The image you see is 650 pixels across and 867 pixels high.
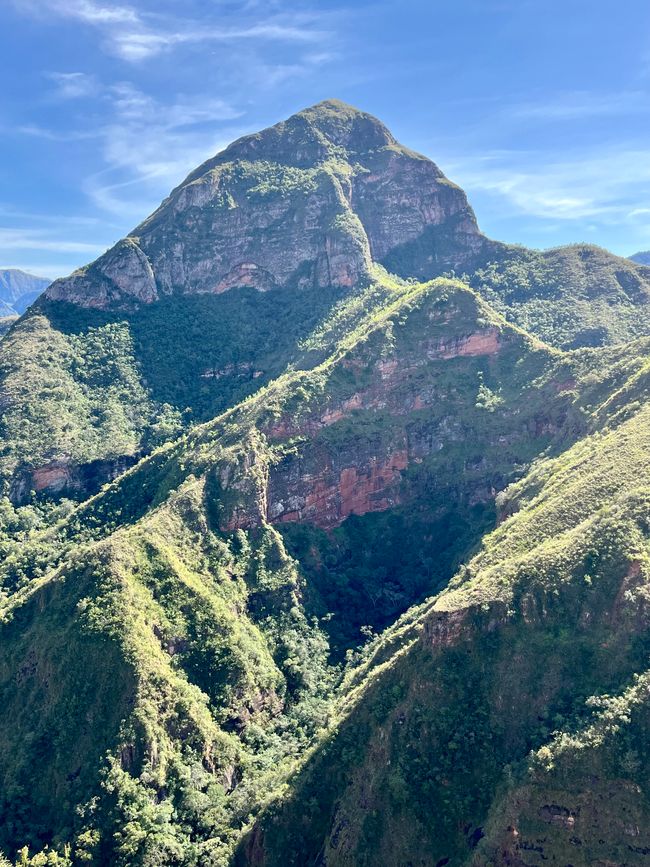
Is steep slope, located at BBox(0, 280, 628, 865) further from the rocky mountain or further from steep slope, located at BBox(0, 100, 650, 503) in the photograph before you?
steep slope, located at BBox(0, 100, 650, 503)

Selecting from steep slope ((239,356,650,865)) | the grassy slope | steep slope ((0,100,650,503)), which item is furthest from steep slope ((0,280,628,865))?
the grassy slope

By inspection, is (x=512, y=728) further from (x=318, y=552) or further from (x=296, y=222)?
(x=296, y=222)

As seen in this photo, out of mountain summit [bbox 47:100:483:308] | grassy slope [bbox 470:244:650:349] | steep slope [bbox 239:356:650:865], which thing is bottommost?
steep slope [bbox 239:356:650:865]

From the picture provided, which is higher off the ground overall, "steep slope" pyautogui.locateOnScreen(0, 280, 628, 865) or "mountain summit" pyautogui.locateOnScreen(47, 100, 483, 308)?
"mountain summit" pyautogui.locateOnScreen(47, 100, 483, 308)

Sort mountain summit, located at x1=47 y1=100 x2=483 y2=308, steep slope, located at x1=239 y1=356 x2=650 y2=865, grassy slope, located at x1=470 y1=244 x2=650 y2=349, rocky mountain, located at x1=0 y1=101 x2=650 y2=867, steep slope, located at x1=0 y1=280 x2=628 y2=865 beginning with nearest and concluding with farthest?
steep slope, located at x1=239 y1=356 x2=650 y2=865 < rocky mountain, located at x1=0 y1=101 x2=650 y2=867 < steep slope, located at x1=0 y1=280 x2=628 y2=865 < grassy slope, located at x1=470 y1=244 x2=650 y2=349 < mountain summit, located at x1=47 y1=100 x2=483 y2=308

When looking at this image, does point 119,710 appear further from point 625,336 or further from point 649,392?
point 625,336

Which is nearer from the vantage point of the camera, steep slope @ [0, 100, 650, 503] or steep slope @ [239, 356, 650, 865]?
steep slope @ [239, 356, 650, 865]

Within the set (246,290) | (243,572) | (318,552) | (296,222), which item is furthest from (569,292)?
(243,572)
